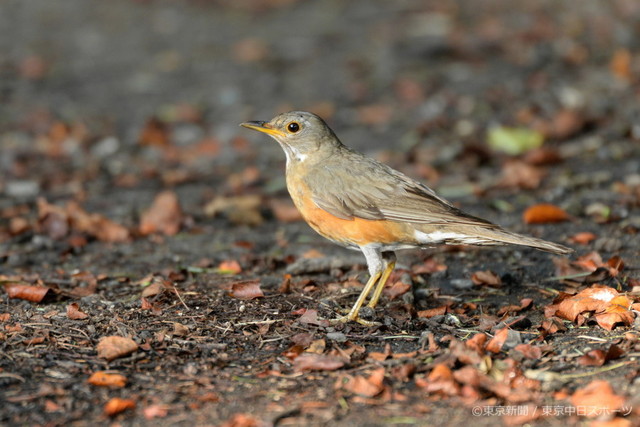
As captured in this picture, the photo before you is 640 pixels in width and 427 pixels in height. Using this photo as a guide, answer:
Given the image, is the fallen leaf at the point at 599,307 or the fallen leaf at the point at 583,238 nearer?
the fallen leaf at the point at 599,307

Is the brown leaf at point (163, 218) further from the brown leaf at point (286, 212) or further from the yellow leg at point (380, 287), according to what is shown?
the yellow leg at point (380, 287)

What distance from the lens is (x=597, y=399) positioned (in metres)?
4.35

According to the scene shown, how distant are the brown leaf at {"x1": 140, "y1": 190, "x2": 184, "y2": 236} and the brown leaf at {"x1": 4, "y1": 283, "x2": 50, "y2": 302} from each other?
2416 mm

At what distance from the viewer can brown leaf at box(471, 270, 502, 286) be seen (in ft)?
21.8

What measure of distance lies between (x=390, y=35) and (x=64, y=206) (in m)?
8.35

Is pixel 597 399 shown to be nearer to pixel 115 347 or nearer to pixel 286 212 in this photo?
pixel 115 347

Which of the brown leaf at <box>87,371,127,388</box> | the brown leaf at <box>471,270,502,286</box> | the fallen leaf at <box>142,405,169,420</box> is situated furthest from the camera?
the brown leaf at <box>471,270,502,286</box>

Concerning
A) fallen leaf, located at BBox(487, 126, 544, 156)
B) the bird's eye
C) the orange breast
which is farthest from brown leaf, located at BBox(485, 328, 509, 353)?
fallen leaf, located at BBox(487, 126, 544, 156)

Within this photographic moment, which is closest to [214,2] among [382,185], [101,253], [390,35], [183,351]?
[390,35]

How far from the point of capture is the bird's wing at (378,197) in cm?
619

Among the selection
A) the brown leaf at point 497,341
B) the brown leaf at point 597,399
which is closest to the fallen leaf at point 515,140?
the brown leaf at point 497,341

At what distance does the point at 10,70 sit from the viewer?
15.7 meters

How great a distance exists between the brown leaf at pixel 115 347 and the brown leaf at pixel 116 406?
63 cm

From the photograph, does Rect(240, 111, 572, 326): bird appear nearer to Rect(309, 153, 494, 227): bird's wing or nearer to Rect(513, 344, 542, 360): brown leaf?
Rect(309, 153, 494, 227): bird's wing
